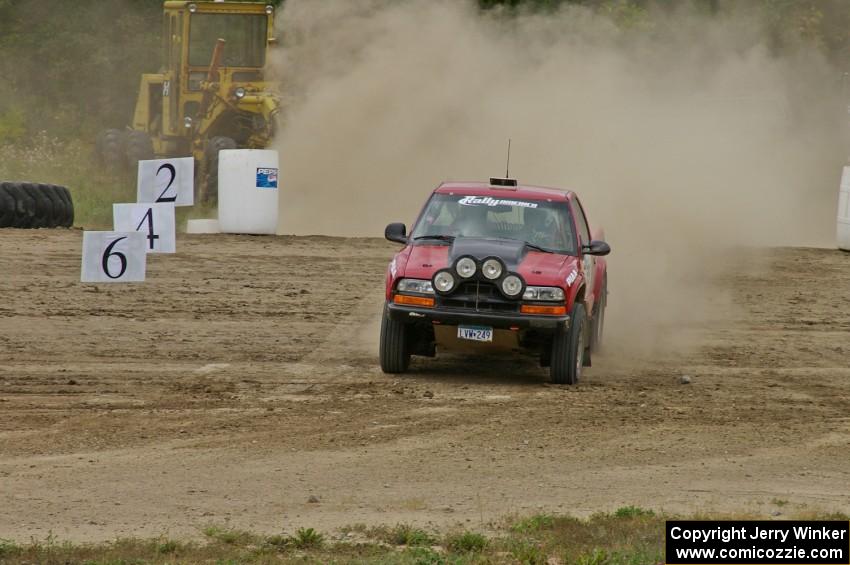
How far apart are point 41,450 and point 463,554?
330 centimetres

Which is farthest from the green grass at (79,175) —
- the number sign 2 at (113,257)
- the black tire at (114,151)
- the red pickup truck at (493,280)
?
the red pickup truck at (493,280)

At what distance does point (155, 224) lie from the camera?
16.6 meters

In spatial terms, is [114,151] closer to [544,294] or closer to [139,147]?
[139,147]

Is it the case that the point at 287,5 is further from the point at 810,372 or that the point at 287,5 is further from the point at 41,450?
the point at 41,450

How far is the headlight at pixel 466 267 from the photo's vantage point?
36.2 feet

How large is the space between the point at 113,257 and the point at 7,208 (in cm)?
514

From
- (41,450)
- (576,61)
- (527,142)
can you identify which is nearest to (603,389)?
(41,450)

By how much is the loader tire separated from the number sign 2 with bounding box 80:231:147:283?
1227 cm

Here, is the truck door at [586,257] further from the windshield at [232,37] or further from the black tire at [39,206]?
the windshield at [232,37]

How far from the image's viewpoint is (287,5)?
25609 millimetres

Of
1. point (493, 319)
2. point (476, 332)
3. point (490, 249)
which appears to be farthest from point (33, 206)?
point (493, 319)

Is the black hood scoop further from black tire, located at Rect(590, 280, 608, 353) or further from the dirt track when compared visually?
black tire, located at Rect(590, 280, 608, 353)

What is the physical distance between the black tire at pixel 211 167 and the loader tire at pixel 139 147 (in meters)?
→ 3.22

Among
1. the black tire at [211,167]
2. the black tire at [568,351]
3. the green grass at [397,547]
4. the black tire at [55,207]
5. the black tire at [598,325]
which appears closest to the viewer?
the green grass at [397,547]
